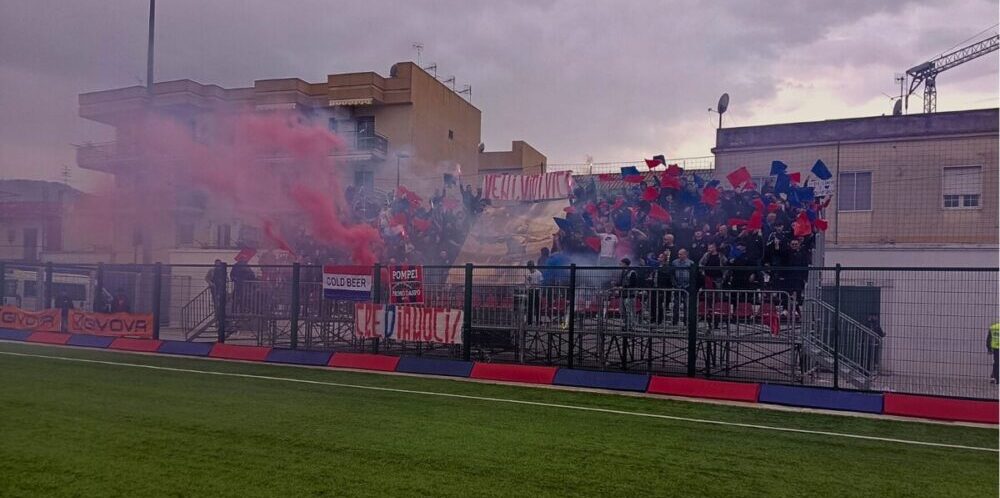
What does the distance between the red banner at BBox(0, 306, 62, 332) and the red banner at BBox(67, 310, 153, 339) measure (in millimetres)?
459

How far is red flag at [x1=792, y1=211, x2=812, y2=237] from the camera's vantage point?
537 inches

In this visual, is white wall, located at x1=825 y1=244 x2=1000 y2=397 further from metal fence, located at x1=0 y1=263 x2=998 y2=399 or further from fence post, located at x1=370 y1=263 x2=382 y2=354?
fence post, located at x1=370 y1=263 x2=382 y2=354

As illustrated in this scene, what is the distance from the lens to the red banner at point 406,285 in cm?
1490

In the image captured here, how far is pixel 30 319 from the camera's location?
1936 centimetres

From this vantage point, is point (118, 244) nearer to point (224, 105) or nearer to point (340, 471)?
point (224, 105)

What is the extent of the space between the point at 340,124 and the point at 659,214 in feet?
60.4

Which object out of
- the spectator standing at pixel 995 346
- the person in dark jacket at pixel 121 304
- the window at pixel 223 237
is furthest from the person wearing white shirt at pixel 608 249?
the window at pixel 223 237

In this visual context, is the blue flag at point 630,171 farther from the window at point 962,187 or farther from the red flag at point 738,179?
the window at point 962,187

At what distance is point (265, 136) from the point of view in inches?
724

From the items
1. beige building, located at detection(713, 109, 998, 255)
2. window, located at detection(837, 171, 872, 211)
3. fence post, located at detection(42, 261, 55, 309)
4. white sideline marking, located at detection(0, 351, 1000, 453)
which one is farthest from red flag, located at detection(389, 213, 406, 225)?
window, located at detection(837, 171, 872, 211)

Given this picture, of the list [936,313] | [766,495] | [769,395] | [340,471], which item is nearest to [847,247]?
[936,313]

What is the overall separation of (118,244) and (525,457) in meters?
20.3

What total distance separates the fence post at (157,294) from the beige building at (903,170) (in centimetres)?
1805

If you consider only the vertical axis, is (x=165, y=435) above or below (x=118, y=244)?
below
